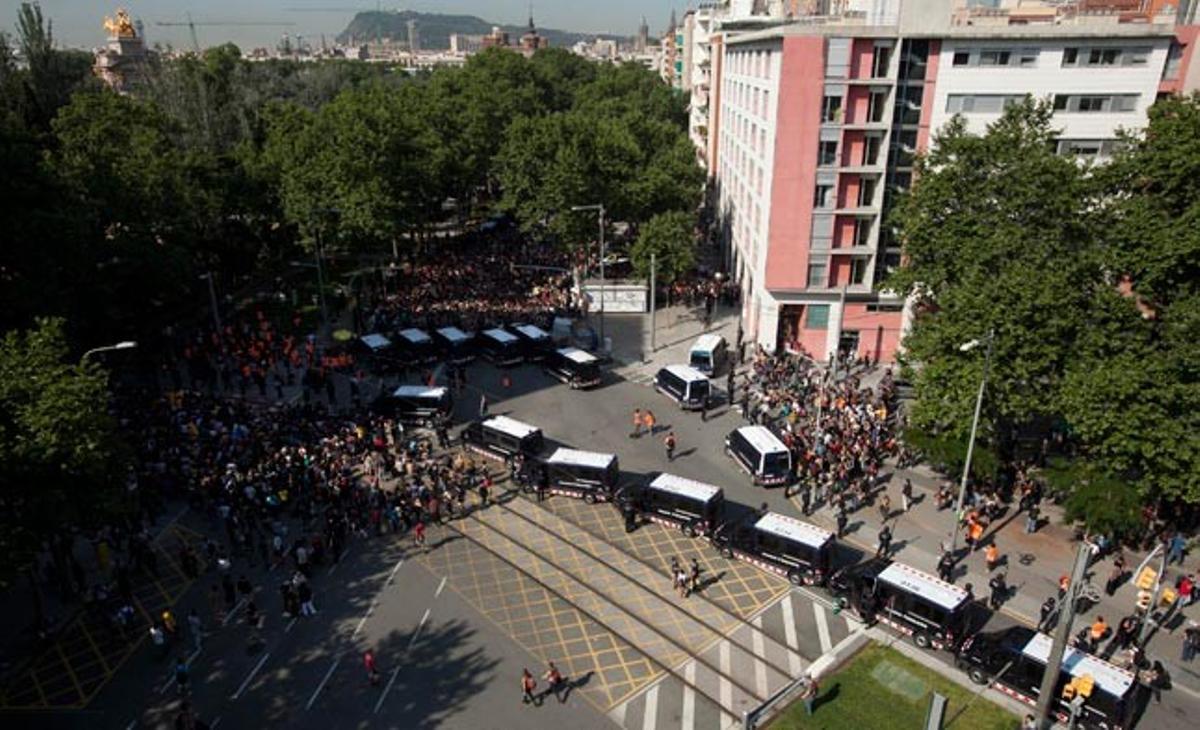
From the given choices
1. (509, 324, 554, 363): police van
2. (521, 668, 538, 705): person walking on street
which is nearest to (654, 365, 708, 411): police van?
(509, 324, 554, 363): police van

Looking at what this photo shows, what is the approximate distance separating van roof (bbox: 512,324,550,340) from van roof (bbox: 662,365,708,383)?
9.67 metres

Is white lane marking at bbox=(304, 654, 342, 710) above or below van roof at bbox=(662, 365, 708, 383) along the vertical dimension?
below

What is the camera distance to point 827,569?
95.6 ft

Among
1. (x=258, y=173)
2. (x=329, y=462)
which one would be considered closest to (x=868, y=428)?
(x=329, y=462)

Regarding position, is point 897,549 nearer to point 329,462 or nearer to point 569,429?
point 569,429

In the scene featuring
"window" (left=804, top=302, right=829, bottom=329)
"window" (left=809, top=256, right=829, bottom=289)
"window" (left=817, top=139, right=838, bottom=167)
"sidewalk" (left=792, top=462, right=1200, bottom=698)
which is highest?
"window" (left=817, top=139, right=838, bottom=167)

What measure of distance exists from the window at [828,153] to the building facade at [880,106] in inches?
3.4

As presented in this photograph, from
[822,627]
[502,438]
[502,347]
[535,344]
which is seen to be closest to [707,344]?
[535,344]

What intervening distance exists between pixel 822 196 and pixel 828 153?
2.61 metres

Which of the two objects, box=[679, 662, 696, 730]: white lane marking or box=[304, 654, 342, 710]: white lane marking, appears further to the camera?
box=[304, 654, 342, 710]: white lane marking

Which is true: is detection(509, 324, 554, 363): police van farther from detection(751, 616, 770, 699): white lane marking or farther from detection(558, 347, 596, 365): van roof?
detection(751, 616, 770, 699): white lane marking

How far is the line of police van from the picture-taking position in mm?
22688

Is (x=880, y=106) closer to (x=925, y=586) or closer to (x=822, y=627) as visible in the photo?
(x=925, y=586)

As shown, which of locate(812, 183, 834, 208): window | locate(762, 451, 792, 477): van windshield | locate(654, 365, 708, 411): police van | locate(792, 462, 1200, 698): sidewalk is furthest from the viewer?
locate(812, 183, 834, 208): window
